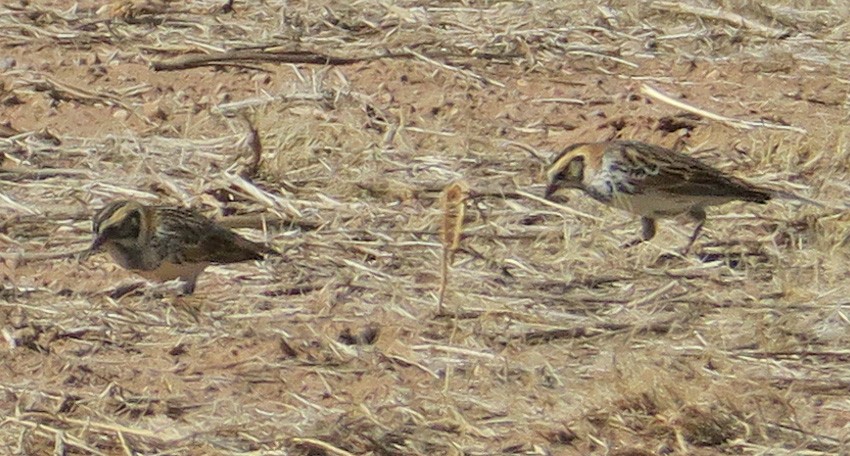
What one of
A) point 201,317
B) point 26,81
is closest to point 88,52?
point 26,81

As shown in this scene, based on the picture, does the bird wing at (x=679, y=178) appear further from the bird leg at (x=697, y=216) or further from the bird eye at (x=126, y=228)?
the bird eye at (x=126, y=228)

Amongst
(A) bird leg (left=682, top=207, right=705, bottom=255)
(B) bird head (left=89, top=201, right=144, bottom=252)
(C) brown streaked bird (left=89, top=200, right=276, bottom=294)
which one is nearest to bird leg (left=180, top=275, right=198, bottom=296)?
(C) brown streaked bird (left=89, top=200, right=276, bottom=294)

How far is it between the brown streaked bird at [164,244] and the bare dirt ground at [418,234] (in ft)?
0.51

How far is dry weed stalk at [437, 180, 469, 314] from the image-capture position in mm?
8891

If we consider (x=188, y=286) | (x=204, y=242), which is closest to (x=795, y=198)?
(x=204, y=242)

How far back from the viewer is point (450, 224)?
9531mm

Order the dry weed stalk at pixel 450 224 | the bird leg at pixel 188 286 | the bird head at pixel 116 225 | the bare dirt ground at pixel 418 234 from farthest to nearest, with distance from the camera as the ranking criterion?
1. the bird leg at pixel 188 286
2. the bird head at pixel 116 225
3. the dry weed stalk at pixel 450 224
4. the bare dirt ground at pixel 418 234

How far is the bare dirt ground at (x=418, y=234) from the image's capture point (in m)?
7.89

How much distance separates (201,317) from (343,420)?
1457 mm

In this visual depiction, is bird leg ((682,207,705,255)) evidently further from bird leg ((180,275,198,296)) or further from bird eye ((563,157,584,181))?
bird leg ((180,275,198,296))

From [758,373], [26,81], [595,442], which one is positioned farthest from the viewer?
[26,81]

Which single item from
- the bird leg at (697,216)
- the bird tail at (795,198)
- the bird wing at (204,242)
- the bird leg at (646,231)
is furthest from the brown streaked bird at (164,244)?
the bird tail at (795,198)

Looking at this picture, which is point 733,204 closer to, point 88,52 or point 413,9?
point 413,9

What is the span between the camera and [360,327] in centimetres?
881
